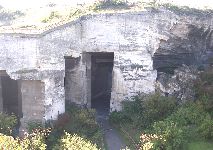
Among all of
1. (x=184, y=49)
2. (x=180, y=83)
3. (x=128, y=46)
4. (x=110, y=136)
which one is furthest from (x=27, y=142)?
(x=184, y=49)

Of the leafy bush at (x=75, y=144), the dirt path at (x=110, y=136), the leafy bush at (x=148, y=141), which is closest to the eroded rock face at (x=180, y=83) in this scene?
the dirt path at (x=110, y=136)

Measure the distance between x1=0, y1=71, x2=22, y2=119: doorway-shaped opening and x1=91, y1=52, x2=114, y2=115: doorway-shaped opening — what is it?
4122mm

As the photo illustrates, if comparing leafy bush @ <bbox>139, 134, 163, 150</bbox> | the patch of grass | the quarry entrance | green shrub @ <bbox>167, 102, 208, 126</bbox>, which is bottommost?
the patch of grass

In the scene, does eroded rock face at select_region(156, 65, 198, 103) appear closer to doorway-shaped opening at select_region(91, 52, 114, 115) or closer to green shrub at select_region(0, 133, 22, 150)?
doorway-shaped opening at select_region(91, 52, 114, 115)

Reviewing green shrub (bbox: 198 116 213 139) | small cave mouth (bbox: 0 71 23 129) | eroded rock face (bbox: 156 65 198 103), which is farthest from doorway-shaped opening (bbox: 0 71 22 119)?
green shrub (bbox: 198 116 213 139)

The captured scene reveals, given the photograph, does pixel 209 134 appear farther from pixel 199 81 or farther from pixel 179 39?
pixel 179 39

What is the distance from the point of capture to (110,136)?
1762 centimetres

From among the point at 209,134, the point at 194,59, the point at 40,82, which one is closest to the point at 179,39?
the point at 194,59

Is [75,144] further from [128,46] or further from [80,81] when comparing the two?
[128,46]

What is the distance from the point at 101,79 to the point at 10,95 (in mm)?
5991

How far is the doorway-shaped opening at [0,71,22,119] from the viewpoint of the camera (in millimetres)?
19578

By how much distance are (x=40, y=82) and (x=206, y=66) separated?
8.07 metres

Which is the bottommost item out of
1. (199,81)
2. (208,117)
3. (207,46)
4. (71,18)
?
(208,117)

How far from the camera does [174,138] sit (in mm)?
14766
